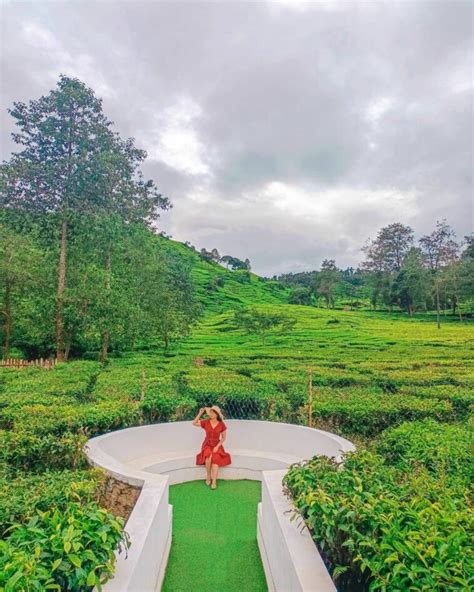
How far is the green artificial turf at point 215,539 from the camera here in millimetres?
3525

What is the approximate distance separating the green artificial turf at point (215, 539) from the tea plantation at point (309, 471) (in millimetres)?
944

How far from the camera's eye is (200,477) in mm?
5949

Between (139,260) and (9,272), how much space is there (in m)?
5.10

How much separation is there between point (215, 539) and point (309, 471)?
159cm

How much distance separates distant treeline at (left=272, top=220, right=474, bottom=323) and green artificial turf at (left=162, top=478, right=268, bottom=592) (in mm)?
30244

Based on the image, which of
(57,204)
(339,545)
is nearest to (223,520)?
(339,545)

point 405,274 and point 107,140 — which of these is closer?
point 107,140

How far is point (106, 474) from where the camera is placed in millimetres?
4422

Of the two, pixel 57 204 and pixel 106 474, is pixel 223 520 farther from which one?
pixel 57 204

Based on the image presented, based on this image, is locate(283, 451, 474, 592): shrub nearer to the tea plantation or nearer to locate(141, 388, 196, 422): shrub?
the tea plantation

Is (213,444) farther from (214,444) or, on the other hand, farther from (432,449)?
(432,449)

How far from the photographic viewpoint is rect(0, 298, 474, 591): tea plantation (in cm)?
208

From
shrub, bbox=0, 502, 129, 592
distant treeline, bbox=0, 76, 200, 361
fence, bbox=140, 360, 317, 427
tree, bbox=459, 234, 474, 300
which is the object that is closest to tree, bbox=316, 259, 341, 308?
tree, bbox=459, 234, 474, 300

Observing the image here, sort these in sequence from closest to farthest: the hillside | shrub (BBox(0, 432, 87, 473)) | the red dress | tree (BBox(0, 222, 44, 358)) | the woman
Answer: shrub (BBox(0, 432, 87, 473)), the woman, the red dress, tree (BBox(0, 222, 44, 358)), the hillside
